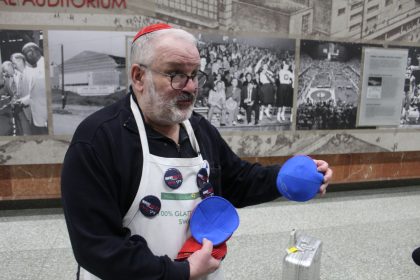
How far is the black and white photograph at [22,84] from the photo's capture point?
2803 millimetres

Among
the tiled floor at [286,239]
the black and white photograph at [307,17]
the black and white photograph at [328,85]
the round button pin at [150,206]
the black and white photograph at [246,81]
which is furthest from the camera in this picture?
the black and white photograph at [328,85]

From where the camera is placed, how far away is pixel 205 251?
3.17 feet

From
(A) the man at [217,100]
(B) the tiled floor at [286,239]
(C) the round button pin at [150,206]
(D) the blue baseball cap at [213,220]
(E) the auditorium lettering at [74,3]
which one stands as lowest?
(B) the tiled floor at [286,239]

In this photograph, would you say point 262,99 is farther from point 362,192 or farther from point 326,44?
point 362,192

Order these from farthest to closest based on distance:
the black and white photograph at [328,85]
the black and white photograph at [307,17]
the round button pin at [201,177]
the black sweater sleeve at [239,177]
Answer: the black and white photograph at [328,85], the black and white photograph at [307,17], the black sweater sleeve at [239,177], the round button pin at [201,177]

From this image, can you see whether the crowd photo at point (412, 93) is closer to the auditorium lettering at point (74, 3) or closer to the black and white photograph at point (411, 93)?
the black and white photograph at point (411, 93)

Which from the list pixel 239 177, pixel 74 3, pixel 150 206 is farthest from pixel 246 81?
pixel 150 206

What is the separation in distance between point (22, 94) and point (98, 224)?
2.42m

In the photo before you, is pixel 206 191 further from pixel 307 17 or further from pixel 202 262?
pixel 307 17

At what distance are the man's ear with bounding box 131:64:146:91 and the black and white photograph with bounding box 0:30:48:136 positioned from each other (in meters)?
2.22

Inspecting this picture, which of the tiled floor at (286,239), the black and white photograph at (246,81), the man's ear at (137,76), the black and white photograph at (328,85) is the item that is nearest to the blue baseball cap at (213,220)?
the man's ear at (137,76)

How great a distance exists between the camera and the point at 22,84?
9.44 feet

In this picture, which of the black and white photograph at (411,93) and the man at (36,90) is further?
the black and white photograph at (411,93)

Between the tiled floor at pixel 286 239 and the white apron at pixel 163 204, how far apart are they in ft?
4.73
